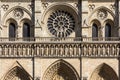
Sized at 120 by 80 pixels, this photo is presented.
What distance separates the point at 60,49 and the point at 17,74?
3198 millimetres

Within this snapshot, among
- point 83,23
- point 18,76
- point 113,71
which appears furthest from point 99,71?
point 18,76

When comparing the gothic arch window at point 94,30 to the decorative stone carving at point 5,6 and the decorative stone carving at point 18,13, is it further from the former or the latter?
the decorative stone carving at point 5,6

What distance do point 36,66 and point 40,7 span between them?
13.1ft

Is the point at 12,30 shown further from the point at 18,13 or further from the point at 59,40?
the point at 59,40

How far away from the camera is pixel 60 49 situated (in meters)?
30.3

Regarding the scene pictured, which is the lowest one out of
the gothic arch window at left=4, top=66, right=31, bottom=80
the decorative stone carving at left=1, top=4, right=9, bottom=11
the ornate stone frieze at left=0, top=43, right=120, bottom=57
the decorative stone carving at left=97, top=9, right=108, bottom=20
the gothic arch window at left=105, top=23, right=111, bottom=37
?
the gothic arch window at left=4, top=66, right=31, bottom=80

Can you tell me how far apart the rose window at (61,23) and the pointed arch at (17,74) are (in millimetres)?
3361

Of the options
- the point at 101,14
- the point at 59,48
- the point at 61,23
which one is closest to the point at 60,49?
the point at 59,48

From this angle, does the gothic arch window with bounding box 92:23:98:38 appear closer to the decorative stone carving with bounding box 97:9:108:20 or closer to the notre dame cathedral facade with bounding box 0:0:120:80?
the notre dame cathedral facade with bounding box 0:0:120:80

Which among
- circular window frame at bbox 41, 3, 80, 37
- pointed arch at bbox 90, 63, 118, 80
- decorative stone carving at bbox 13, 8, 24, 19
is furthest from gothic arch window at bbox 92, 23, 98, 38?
decorative stone carving at bbox 13, 8, 24, 19

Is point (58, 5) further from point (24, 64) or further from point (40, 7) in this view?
point (24, 64)

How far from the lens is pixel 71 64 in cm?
3023

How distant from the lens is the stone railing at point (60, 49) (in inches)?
1189

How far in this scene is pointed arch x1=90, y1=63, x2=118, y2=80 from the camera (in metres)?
30.3
